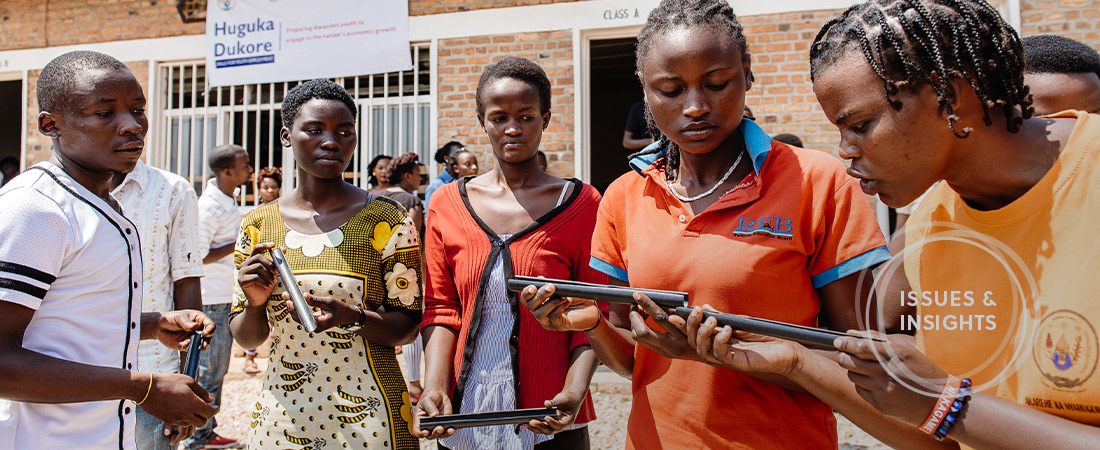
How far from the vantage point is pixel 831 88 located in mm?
1357

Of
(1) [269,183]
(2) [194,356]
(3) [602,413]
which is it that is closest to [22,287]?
(2) [194,356]

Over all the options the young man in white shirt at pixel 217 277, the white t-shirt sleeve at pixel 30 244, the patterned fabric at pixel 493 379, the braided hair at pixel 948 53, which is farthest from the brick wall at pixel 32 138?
the braided hair at pixel 948 53

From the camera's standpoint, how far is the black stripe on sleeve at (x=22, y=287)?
5.29 feet

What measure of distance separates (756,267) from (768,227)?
96mm

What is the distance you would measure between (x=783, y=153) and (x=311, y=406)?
1.59 m

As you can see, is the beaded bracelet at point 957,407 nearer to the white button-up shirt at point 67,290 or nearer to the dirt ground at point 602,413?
A: the white button-up shirt at point 67,290

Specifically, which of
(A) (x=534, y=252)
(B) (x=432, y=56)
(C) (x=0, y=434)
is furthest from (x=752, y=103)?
(C) (x=0, y=434)

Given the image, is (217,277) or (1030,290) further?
(217,277)

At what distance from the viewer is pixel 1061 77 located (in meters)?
2.10

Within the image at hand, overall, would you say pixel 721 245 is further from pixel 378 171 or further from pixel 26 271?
pixel 378 171

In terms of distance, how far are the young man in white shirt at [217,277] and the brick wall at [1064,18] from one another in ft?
A: 22.7

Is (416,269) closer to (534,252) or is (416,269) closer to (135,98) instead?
(534,252)

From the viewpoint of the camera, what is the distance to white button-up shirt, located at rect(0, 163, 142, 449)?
1.68 meters

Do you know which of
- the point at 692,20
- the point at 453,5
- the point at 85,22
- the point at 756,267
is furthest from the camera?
the point at 85,22
